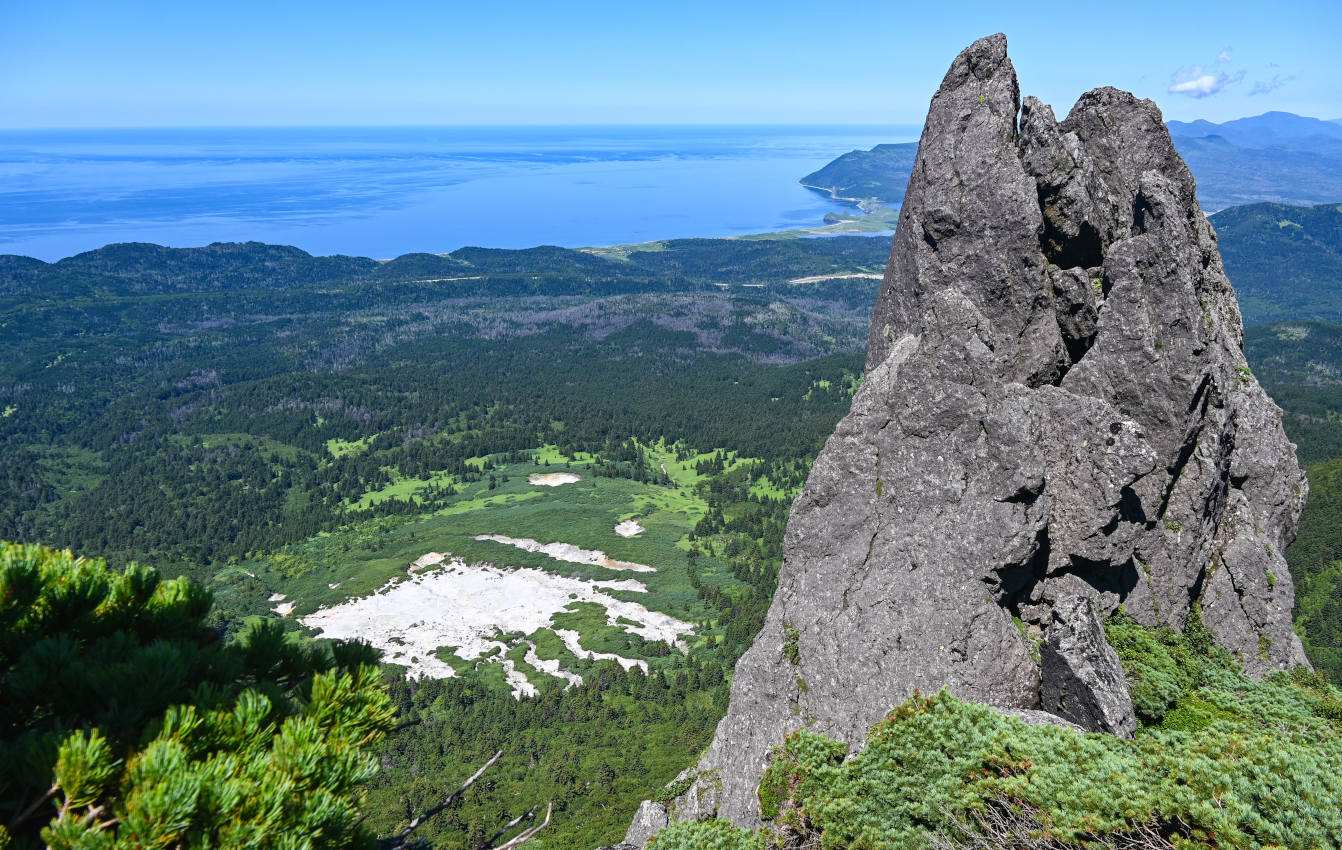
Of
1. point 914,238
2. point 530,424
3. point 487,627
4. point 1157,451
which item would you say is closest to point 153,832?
point 1157,451

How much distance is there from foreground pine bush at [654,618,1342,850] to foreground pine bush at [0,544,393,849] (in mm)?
13085

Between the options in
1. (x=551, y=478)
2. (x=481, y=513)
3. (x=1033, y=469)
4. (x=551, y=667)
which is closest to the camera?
(x=1033, y=469)

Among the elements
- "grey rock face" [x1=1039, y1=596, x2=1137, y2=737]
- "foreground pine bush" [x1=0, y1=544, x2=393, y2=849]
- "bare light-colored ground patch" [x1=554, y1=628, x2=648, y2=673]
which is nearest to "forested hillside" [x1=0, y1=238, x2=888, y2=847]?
"bare light-colored ground patch" [x1=554, y1=628, x2=648, y2=673]

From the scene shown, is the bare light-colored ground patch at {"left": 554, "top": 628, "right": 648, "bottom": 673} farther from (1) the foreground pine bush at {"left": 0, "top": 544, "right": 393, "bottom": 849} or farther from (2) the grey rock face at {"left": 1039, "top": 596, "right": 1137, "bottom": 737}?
(1) the foreground pine bush at {"left": 0, "top": 544, "right": 393, "bottom": 849}

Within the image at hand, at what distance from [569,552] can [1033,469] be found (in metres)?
85.9

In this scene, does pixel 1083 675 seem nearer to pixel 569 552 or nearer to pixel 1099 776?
pixel 1099 776

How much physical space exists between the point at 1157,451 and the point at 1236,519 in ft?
19.3

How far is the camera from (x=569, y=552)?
104 metres

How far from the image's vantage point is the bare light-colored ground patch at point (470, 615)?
79.7m

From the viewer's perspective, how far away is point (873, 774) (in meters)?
19.0

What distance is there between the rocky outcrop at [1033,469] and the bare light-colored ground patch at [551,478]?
103334 mm

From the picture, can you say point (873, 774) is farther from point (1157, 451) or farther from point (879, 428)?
point (1157, 451)

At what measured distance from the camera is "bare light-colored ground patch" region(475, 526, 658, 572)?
329ft

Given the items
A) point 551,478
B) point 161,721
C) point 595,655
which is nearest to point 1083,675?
point 161,721
